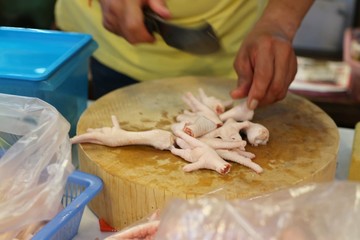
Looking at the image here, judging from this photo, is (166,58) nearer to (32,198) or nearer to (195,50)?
(195,50)

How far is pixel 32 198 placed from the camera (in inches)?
28.6

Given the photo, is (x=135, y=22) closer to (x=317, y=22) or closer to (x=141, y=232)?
(x=141, y=232)

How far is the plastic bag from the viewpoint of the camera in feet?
2.35

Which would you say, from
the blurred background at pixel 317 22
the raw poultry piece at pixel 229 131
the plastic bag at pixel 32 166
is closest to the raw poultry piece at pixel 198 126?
the raw poultry piece at pixel 229 131

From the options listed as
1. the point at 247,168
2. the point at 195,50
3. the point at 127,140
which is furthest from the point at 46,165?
the point at 195,50

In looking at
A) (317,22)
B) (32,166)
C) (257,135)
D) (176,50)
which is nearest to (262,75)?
(257,135)

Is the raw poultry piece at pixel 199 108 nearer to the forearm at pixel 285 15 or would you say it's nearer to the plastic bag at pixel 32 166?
the forearm at pixel 285 15

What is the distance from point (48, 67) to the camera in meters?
0.91

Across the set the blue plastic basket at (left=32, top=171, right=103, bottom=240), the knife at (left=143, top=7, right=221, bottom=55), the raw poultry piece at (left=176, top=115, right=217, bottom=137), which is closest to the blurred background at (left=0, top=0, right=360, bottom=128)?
the knife at (left=143, top=7, right=221, bottom=55)

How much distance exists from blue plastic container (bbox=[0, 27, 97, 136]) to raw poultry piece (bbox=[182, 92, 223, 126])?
0.65ft

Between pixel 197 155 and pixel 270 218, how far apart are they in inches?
10.1

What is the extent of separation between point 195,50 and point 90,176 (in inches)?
13.9

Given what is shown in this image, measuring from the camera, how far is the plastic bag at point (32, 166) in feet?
2.35

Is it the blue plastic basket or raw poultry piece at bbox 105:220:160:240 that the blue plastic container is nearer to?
the blue plastic basket
